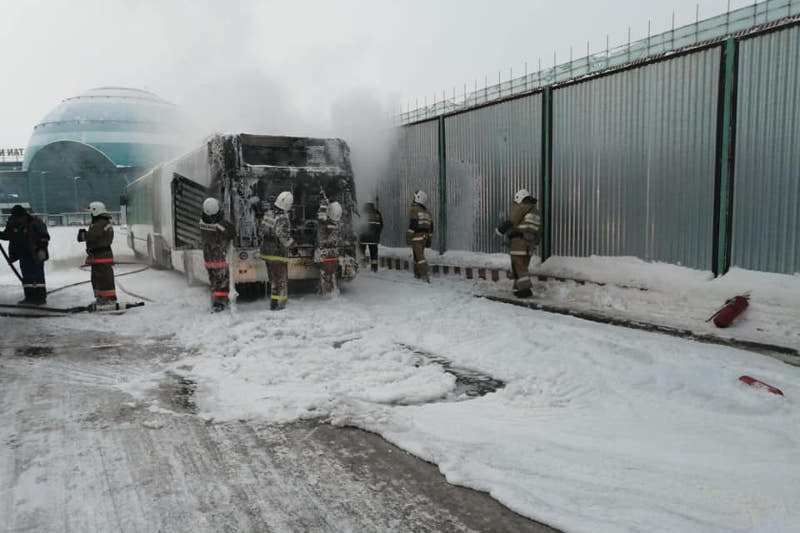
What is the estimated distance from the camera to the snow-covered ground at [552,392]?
3145mm

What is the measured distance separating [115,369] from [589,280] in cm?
720

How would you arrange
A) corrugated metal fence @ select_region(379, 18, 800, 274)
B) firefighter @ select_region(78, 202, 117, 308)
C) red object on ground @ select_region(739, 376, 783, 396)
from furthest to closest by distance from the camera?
firefighter @ select_region(78, 202, 117, 308), corrugated metal fence @ select_region(379, 18, 800, 274), red object on ground @ select_region(739, 376, 783, 396)

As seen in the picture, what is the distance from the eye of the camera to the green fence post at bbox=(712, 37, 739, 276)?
789 cm

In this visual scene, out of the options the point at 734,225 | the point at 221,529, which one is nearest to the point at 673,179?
the point at 734,225

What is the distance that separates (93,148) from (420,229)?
54017 millimetres

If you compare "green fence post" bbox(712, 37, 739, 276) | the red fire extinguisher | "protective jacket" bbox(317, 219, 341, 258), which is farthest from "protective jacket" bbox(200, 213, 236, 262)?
"green fence post" bbox(712, 37, 739, 276)

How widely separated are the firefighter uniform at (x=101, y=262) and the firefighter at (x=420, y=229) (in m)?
5.71

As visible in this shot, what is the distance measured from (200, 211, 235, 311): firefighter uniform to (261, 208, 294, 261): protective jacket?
537 millimetres

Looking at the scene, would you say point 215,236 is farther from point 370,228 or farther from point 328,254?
point 370,228

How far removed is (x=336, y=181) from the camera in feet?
35.2

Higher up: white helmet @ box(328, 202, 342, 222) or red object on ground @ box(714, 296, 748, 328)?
white helmet @ box(328, 202, 342, 222)

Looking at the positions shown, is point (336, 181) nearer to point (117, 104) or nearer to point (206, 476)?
point (206, 476)

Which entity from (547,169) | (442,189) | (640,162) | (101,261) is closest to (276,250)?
(101,261)

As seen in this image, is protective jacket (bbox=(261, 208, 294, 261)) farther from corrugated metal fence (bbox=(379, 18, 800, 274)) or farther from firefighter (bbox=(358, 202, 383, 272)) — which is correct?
corrugated metal fence (bbox=(379, 18, 800, 274))
